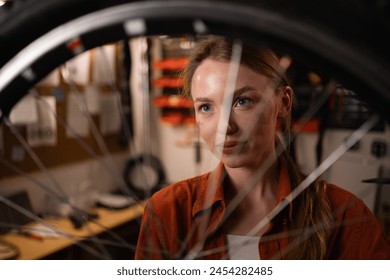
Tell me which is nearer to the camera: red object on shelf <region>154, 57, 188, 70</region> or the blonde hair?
the blonde hair

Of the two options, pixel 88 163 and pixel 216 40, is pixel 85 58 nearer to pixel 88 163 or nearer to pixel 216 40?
pixel 88 163

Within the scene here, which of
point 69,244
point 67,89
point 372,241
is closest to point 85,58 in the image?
point 67,89

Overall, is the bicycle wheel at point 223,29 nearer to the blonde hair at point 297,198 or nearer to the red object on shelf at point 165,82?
the blonde hair at point 297,198

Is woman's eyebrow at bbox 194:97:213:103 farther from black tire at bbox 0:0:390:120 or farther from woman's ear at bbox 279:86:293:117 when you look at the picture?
black tire at bbox 0:0:390:120

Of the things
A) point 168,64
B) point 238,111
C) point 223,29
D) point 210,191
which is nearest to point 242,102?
point 238,111

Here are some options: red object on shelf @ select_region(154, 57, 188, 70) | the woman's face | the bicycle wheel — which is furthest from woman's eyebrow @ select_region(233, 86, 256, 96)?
red object on shelf @ select_region(154, 57, 188, 70)

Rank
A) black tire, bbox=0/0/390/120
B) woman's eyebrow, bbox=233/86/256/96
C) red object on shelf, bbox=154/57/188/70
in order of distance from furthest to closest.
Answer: red object on shelf, bbox=154/57/188/70 → woman's eyebrow, bbox=233/86/256/96 → black tire, bbox=0/0/390/120

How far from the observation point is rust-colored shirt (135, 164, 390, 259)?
20.6 inches

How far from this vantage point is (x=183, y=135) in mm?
1615

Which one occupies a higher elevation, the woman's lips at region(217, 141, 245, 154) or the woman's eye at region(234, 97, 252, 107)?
the woman's eye at region(234, 97, 252, 107)

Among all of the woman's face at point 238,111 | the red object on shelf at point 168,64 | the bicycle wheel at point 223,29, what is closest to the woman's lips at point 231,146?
the woman's face at point 238,111

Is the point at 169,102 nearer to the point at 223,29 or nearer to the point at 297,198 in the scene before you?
the point at 297,198

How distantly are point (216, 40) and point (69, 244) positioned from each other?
769 mm

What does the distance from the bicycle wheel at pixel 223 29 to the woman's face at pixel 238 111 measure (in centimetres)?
25
